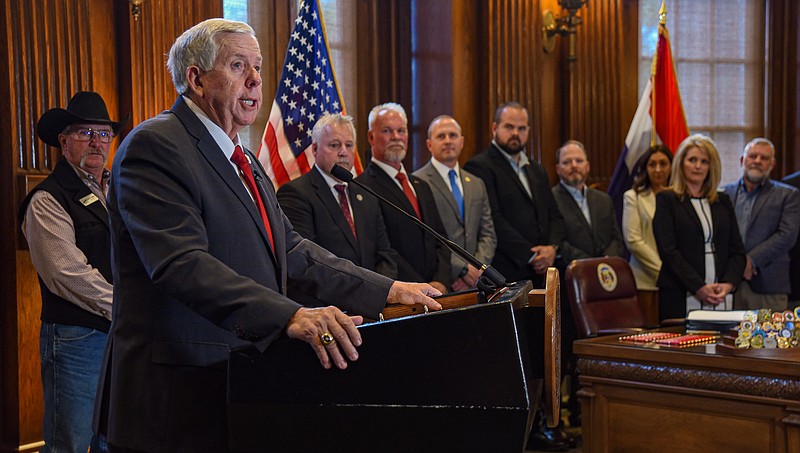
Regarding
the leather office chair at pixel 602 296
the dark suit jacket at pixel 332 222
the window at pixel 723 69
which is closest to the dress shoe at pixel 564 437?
the leather office chair at pixel 602 296

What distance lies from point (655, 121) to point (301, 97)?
2.66 m

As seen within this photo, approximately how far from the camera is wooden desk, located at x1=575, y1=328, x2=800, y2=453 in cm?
300

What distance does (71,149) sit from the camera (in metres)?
3.41

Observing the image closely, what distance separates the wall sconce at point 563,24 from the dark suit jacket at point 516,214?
133 centimetres

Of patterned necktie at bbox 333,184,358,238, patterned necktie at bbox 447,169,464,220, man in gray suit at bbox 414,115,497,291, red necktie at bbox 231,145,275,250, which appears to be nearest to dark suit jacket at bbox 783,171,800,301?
man in gray suit at bbox 414,115,497,291

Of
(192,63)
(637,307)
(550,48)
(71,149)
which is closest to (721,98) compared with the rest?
(550,48)

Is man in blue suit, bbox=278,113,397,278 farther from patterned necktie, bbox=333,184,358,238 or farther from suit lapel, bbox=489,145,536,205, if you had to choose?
suit lapel, bbox=489,145,536,205

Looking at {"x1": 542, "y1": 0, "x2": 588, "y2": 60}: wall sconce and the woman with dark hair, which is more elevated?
{"x1": 542, "y1": 0, "x2": 588, "y2": 60}: wall sconce

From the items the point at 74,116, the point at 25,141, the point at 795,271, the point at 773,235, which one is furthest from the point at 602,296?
the point at 25,141

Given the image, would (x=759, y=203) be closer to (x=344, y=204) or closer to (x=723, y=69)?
(x=723, y=69)

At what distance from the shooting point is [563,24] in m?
6.09

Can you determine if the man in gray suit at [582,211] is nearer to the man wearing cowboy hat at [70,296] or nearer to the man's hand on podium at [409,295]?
the man wearing cowboy hat at [70,296]

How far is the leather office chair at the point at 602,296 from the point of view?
4.04 meters

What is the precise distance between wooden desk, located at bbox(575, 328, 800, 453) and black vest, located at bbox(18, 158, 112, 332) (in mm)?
1816
